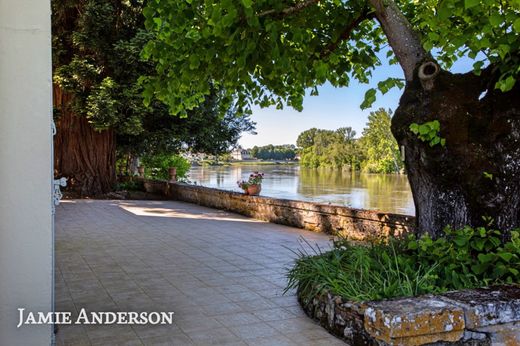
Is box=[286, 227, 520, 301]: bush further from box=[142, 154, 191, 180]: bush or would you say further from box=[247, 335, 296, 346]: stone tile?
box=[142, 154, 191, 180]: bush

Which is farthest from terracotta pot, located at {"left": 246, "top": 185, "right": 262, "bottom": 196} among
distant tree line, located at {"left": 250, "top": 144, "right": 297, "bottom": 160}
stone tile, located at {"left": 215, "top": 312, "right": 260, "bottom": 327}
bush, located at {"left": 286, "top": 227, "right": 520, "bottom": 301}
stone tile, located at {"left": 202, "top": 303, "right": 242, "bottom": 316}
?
distant tree line, located at {"left": 250, "top": 144, "right": 297, "bottom": 160}

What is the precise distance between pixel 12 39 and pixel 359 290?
257 centimetres

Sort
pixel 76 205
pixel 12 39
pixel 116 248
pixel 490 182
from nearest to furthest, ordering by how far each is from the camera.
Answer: pixel 12 39
pixel 490 182
pixel 116 248
pixel 76 205

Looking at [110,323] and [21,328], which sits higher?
[21,328]

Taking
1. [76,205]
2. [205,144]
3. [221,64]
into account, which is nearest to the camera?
[221,64]

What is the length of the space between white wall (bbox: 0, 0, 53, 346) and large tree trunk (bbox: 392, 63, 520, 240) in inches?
110

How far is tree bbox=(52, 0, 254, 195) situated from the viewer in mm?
11445

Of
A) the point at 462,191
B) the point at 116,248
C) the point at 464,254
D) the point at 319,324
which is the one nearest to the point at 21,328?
the point at 319,324

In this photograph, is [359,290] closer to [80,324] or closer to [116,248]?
[80,324]

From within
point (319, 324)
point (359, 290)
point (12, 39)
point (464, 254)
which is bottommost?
point (319, 324)

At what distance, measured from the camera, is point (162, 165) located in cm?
1748

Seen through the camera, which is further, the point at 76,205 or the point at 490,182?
the point at 76,205

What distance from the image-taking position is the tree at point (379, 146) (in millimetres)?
59250

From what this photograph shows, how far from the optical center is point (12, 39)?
1.90 meters
